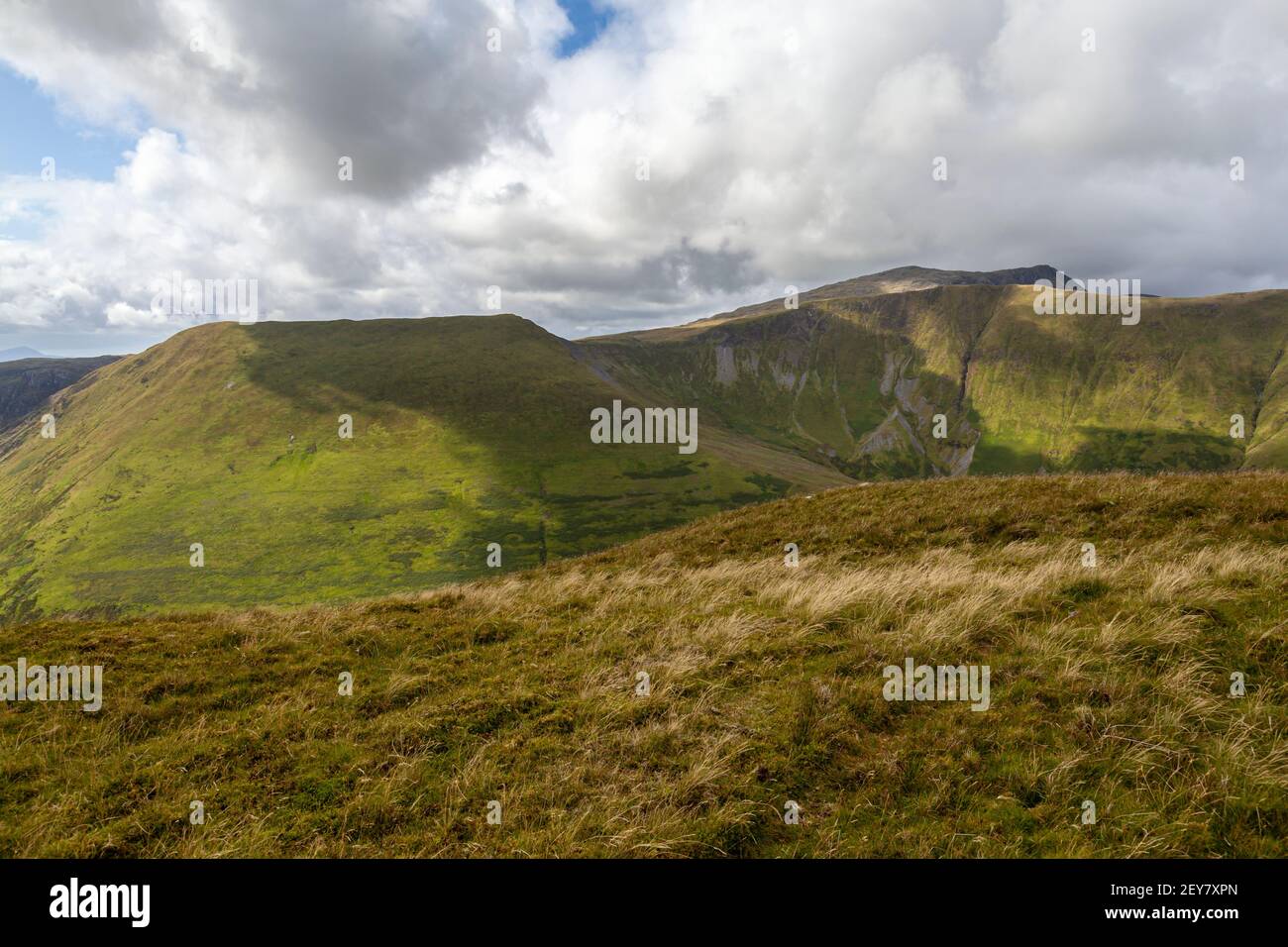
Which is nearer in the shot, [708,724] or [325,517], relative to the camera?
[708,724]

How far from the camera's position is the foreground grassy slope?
5836 millimetres

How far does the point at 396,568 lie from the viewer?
14525 cm

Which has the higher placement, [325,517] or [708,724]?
[708,724]

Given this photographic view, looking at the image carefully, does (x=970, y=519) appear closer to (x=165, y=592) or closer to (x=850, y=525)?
(x=850, y=525)

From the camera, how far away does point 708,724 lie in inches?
303

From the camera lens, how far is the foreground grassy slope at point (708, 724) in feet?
19.1

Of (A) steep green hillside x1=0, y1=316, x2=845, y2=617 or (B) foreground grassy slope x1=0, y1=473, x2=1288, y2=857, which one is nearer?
(B) foreground grassy slope x1=0, y1=473, x2=1288, y2=857

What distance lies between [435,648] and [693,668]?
5.54 metres

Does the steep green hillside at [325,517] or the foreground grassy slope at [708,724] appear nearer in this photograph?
the foreground grassy slope at [708,724]
